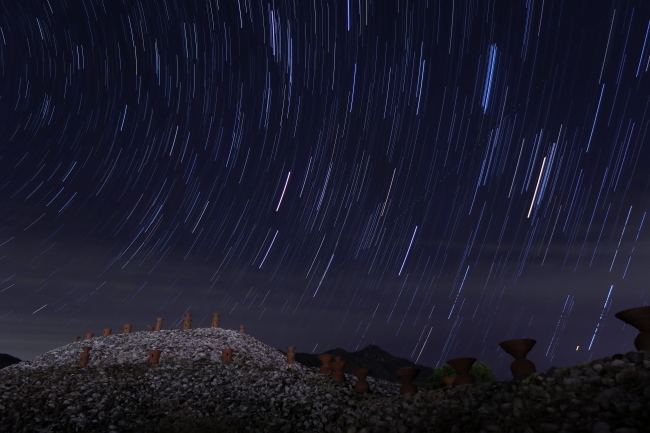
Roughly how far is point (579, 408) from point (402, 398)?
19.8ft

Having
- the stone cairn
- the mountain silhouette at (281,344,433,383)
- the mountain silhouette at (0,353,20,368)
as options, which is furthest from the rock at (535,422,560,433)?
the mountain silhouette at (0,353,20,368)

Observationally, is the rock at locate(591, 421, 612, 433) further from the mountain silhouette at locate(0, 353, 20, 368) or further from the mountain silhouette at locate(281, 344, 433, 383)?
the mountain silhouette at locate(0, 353, 20, 368)

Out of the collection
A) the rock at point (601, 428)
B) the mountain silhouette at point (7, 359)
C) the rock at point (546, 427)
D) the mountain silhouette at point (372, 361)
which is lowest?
the mountain silhouette at point (7, 359)

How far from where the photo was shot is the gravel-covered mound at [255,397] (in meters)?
9.37

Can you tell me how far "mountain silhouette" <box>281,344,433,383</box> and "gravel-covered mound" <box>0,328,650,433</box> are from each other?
4754 inches

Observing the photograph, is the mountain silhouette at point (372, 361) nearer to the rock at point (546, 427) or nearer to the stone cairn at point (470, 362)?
the stone cairn at point (470, 362)

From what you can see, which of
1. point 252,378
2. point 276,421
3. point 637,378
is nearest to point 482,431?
point 637,378

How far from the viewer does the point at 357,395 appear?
59.1ft

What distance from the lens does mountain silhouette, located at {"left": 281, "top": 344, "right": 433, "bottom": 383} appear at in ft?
478

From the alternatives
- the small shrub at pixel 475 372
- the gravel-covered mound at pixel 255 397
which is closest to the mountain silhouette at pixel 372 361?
the small shrub at pixel 475 372

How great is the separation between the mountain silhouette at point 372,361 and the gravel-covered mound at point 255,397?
396 feet

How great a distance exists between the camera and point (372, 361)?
170125 millimetres

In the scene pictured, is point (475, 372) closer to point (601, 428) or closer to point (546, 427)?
point (546, 427)

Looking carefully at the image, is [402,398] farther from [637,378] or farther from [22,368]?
[22,368]
